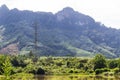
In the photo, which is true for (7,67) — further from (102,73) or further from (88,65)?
(88,65)

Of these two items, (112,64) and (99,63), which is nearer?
(99,63)

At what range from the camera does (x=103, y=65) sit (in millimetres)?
136875

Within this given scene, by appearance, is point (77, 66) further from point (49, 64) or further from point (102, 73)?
point (102, 73)

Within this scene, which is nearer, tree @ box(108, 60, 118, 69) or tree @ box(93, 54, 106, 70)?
tree @ box(93, 54, 106, 70)

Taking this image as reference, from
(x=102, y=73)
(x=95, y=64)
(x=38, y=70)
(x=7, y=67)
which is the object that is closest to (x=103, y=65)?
(x=95, y=64)

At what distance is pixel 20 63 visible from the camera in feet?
508

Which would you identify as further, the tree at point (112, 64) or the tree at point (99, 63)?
the tree at point (112, 64)

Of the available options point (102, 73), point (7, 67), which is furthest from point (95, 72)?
point (7, 67)

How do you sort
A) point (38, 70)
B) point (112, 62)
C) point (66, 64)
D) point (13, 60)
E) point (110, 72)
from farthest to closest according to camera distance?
point (66, 64) < point (13, 60) < point (112, 62) < point (38, 70) < point (110, 72)

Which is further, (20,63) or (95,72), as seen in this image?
(20,63)

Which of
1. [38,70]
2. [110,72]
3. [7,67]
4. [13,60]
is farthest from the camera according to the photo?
[13,60]

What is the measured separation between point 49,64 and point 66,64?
32.5ft

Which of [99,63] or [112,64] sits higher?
[99,63]

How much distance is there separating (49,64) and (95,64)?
38366 millimetres
